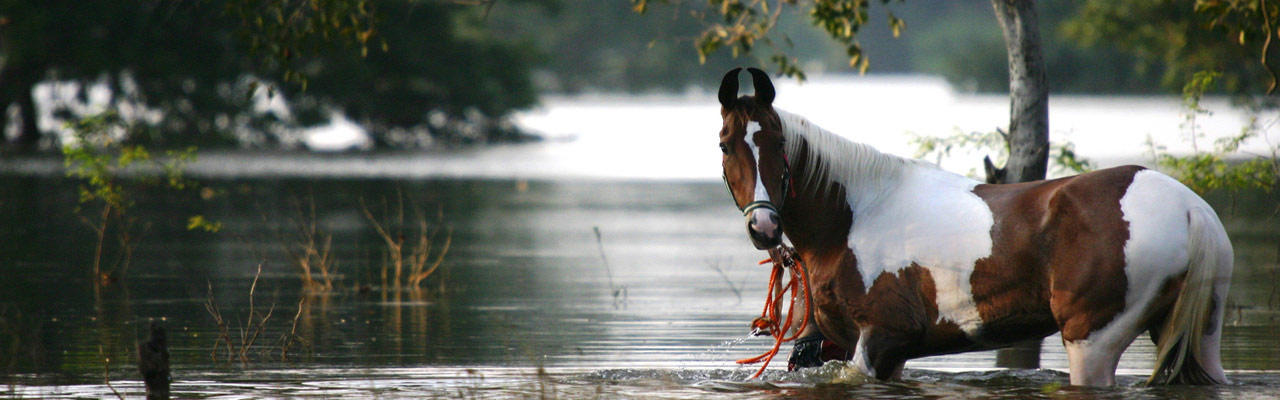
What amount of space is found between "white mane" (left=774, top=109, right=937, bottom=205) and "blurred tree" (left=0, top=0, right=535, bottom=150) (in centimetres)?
2101

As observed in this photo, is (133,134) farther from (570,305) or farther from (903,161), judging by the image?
(903,161)

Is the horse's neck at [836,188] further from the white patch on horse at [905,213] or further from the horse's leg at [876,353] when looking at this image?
the horse's leg at [876,353]

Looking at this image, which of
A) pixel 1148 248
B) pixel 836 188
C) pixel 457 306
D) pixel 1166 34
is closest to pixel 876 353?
pixel 836 188

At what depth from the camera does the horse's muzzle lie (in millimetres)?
5969

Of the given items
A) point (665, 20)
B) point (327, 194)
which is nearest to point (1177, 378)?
point (327, 194)

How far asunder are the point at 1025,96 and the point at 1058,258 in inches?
135

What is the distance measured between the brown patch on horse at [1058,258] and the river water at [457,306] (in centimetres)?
39

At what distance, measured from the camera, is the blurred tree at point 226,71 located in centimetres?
Result: 3072

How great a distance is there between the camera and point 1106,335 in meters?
5.97

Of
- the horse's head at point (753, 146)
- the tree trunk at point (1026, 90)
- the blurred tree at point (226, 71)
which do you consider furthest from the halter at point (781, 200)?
the blurred tree at point (226, 71)

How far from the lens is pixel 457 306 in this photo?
10953 millimetres

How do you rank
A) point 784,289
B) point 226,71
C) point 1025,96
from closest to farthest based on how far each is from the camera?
point 784,289, point 1025,96, point 226,71

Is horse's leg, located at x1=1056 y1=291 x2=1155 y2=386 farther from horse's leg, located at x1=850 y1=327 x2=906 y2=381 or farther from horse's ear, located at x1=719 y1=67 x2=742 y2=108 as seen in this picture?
horse's ear, located at x1=719 y1=67 x2=742 y2=108

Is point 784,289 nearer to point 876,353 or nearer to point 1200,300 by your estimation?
point 876,353
